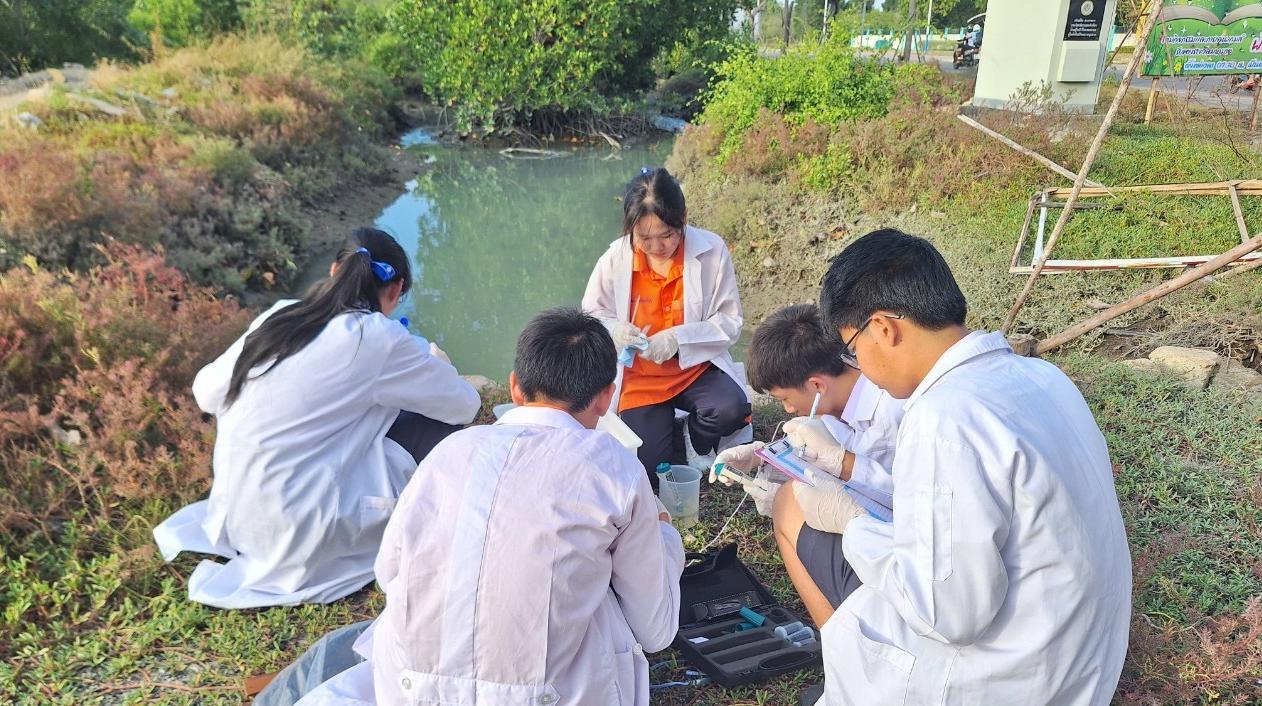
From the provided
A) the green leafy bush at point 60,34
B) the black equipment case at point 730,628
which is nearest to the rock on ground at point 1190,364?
the black equipment case at point 730,628

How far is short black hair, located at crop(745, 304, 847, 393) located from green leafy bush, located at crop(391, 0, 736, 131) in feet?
44.9

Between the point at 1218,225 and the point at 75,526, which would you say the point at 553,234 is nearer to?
the point at 1218,225

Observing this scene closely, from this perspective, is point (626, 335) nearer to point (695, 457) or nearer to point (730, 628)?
point (695, 457)

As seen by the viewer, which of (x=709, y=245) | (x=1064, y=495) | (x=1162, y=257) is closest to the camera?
(x=1064, y=495)

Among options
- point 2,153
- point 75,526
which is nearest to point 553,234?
point 2,153

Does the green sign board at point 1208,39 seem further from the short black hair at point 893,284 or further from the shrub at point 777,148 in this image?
the short black hair at point 893,284

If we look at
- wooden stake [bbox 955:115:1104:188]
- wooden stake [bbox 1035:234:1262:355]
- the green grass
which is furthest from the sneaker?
wooden stake [bbox 955:115:1104:188]

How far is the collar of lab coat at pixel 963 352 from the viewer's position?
1.62 metres

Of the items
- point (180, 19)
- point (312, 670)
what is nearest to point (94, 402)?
point (312, 670)

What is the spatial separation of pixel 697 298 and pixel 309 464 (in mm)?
1914

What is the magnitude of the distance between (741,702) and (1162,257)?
5.38m

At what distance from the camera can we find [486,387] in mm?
4949

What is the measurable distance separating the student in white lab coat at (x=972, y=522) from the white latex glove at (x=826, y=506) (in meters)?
0.40

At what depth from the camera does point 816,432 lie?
2621mm
